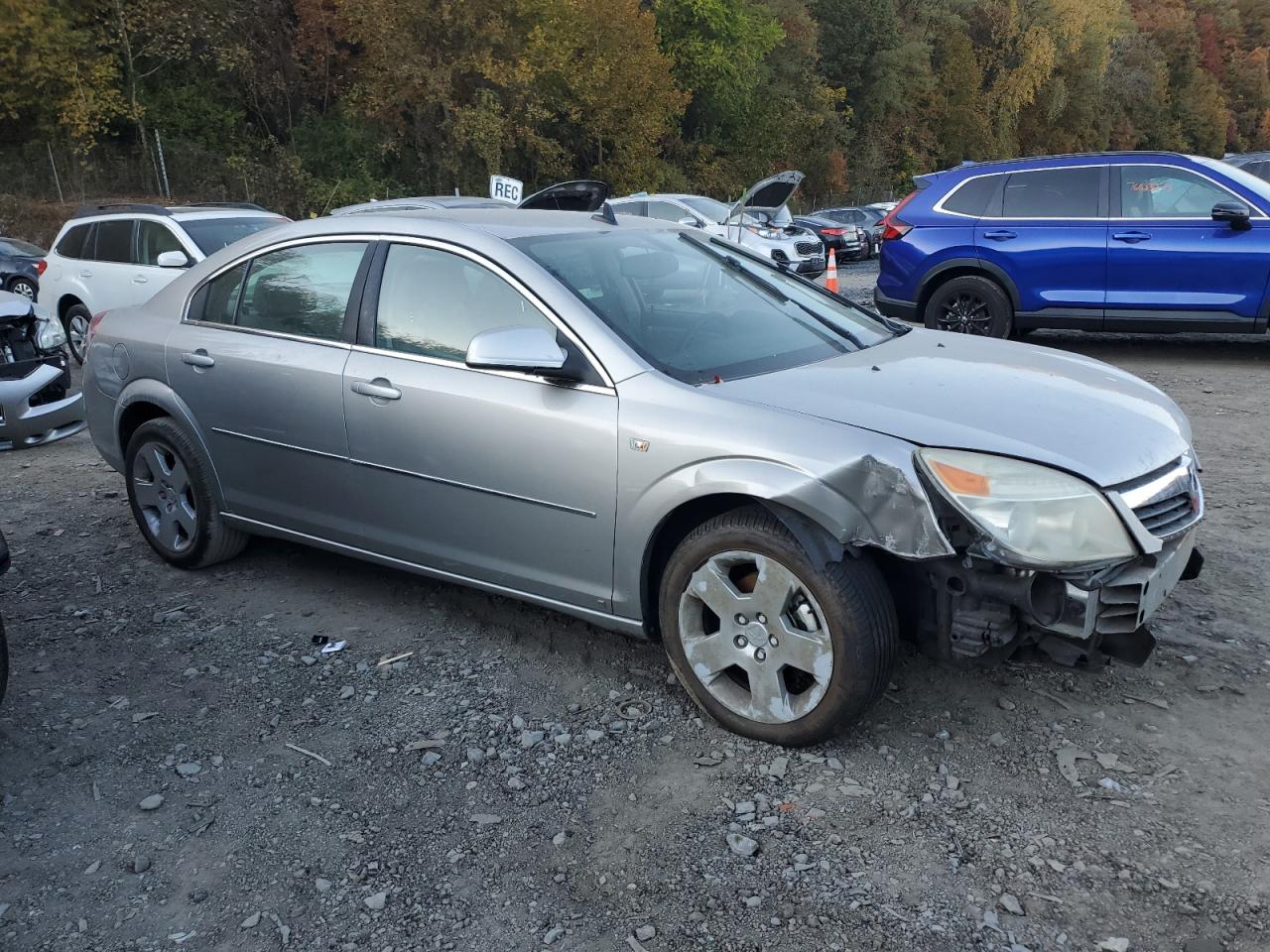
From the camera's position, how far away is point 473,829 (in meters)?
3.12

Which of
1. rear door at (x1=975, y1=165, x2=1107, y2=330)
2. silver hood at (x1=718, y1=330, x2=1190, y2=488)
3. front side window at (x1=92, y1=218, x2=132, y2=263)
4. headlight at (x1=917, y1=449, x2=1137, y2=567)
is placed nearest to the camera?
headlight at (x1=917, y1=449, x2=1137, y2=567)

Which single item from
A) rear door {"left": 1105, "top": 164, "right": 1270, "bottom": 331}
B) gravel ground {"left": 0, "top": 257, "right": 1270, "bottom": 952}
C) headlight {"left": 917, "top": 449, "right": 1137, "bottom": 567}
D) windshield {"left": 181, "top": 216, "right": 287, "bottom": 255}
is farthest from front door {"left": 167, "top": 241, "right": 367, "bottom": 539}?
rear door {"left": 1105, "top": 164, "right": 1270, "bottom": 331}

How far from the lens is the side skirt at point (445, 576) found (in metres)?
3.72

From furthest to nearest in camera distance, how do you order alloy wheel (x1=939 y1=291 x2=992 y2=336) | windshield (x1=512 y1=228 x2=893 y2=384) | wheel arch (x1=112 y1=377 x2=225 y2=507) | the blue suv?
1. alloy wheel (x1=939 y1=291 x2=992 y2=336)
2. the blue suv
3. wheel arch (x1=112 y1=377 x2=225 y2=507)
4. windshield (x1=512 y1=228 x2=893 y2=384)

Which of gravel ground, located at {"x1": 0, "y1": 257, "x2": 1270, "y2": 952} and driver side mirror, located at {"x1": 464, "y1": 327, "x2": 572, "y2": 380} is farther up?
driver side mirror, located at {"x1": 464, "y1": 327, "x2": 572, "y2": 380}

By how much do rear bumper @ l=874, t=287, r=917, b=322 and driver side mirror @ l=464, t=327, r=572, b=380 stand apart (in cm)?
724

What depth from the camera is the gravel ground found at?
8.92 ft

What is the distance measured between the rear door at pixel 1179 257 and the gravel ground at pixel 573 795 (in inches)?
193

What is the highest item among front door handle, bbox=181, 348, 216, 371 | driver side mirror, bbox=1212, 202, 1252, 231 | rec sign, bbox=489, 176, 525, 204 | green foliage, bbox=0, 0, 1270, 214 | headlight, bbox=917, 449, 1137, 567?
green foliage, bbox=0, 0, 1270, 214

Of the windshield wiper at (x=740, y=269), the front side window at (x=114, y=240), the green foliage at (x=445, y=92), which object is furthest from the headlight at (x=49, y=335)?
the green foliage at (x=445, y=92)

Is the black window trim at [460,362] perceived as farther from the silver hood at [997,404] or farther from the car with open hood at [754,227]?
the car with open hood at [754,227]

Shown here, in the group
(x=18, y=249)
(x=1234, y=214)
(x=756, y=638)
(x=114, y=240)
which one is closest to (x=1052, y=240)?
(x=1234, y=214)

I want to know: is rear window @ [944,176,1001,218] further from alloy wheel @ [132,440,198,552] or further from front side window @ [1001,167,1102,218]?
alloy wheel @ [132,440,198,552]

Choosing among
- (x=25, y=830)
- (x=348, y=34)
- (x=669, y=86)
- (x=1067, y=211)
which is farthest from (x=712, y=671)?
(x=669, y=86)
